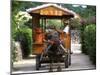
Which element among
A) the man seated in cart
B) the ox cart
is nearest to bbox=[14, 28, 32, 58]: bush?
the ox cart

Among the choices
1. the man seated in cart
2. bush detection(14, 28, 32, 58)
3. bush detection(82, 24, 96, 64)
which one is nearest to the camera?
bush detection(14, 28, 32, 58)

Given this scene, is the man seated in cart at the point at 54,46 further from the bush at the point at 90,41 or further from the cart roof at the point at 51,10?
the bush at the point at 90,41

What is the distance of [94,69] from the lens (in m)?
3.29

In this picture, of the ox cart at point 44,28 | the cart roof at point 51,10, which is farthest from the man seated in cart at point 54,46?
the cart roof at point 51,10

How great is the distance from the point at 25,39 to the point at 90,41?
3.13 ft

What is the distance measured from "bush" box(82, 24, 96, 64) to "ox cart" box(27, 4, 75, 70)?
0.86ft

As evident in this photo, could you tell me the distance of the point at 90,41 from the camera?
3238mm

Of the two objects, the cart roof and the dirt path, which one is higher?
the cart roof

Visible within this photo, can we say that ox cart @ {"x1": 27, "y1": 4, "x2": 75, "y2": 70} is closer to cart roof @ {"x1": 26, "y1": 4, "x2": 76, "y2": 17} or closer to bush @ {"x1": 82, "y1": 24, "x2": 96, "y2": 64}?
cart roof @ {"x1": 26, "y1": 4, "x2": 76, "y2": 17}

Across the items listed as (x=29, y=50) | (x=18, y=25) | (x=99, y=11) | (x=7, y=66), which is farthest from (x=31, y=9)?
(x=99, y=11)

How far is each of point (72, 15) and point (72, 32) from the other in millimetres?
237

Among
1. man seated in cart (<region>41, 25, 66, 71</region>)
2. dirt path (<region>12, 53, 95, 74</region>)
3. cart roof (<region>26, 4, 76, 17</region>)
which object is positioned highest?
cart roof (<region>26, 4, 76, 17</region>)

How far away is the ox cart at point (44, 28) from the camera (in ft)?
9.77

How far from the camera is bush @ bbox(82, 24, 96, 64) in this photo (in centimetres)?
321
